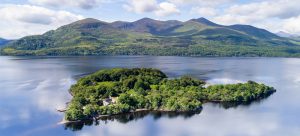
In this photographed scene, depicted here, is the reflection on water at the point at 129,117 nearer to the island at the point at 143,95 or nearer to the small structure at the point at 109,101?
the island at the point at 143,95

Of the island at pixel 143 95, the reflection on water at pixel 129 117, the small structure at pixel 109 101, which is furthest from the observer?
the small structure at pixel 109 101

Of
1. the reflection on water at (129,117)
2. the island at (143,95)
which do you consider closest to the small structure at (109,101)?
the island at (143,95)

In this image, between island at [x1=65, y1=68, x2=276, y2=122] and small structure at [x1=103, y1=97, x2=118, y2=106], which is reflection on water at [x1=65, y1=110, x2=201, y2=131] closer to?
island at [x1=65, y1=68, x2=276, y2=122]

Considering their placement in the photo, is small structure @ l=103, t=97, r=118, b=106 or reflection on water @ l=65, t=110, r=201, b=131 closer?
reflection on water @ l=65, t=110, r=201, b=131

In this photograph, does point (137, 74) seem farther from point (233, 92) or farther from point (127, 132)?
point (127, 132)

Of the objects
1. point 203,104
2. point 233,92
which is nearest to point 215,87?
point 233,92

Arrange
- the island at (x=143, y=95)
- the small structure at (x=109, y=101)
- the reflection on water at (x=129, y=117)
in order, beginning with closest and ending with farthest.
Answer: the reflection on water at (x=129, y=117) → the island at (x=143, y=95) → the small structure at (x=109, y=101)

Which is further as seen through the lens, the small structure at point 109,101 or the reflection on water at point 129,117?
the small structure at point 109,101

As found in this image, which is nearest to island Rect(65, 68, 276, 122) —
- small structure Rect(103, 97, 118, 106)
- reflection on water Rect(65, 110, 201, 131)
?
small structure Rect(103, 97, 118, 106)

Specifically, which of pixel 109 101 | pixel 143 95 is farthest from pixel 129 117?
pixel 143 95
